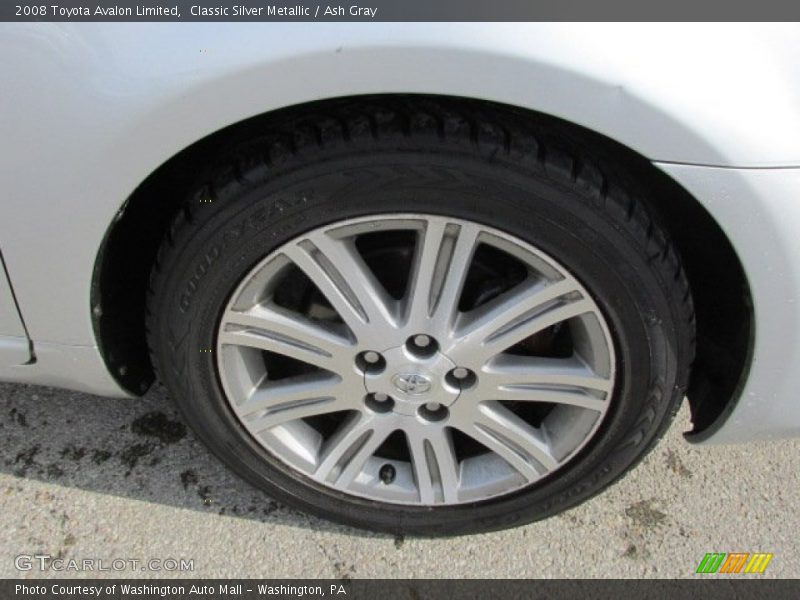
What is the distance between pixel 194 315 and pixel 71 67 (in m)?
0.50

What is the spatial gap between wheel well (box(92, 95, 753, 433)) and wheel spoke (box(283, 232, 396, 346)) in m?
0.22

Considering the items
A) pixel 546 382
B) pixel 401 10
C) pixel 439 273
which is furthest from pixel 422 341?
pixel 401 10

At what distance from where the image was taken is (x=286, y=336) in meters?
1.57

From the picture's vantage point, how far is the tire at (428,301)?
4.28 feet

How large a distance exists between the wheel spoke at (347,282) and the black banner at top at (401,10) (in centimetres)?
39

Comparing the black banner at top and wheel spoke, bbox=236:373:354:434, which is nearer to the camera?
the black banner at top

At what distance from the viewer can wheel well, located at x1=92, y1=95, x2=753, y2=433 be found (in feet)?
4.46

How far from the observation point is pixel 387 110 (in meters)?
1.30

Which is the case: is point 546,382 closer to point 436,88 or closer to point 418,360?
point 418,360

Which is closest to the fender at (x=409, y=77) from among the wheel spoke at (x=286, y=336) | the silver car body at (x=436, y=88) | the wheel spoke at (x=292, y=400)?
the silver car body at (x=436, y=88)

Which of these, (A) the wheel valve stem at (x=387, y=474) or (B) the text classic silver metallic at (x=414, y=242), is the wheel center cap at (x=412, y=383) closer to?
(B) the text classic silver metallic at (x=414, y=242)
